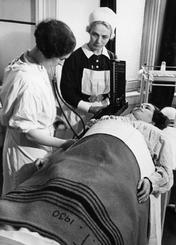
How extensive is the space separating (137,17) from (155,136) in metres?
1.83

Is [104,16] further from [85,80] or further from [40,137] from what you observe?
[40,137]

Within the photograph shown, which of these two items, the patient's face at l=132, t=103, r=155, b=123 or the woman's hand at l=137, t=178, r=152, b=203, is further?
the patient's face at l=132, t=103, r=155, b=123

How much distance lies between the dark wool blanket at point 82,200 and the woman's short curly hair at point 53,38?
38 cm

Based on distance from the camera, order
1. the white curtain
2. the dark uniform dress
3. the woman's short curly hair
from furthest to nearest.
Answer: the white curtain → the dark uniform dress → the woman's short curly hair

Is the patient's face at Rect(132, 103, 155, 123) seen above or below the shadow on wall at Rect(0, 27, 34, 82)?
below

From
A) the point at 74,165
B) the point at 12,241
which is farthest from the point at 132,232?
the point at 12,241

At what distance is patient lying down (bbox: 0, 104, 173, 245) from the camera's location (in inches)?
29.7

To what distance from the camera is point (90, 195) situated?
841mm

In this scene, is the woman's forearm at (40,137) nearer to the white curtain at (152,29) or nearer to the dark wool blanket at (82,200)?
the dark wool blanket at (82,200)

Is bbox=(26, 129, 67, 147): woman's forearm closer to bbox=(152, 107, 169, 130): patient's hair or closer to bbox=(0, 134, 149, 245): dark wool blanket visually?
bbox=(0, 134, 149, 245): dark wool blanket

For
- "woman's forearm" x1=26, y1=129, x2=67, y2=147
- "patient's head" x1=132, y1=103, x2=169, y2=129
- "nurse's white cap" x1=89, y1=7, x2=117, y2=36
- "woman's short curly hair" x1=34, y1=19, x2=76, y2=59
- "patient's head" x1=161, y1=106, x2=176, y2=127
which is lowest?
"patient's head" x1=161, y1=106, x2=176, y2=127

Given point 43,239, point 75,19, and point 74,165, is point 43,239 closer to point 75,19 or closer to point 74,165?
point 74,165

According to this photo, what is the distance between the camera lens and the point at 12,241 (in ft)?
2.26

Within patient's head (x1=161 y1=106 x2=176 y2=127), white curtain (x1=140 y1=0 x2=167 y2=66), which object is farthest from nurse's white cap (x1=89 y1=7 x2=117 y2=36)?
white curtain (x1=140 y1=0 x2=167 y2=66)
